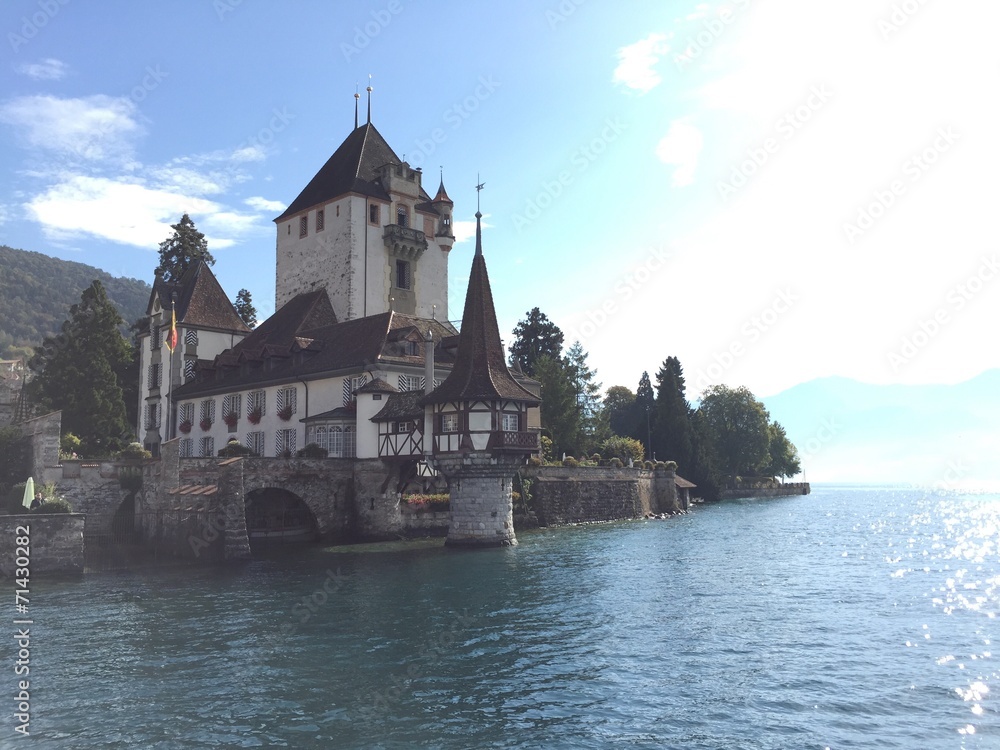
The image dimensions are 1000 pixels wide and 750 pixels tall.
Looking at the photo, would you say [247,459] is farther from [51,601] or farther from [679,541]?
[679,541]

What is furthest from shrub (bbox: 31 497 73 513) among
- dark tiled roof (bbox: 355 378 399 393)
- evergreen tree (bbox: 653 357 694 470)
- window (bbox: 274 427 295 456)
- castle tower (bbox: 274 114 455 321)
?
evergreen tree (bbox: 653 357 694 470)

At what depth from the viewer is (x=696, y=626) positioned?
879 inches

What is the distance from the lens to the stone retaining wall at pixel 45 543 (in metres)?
28.7

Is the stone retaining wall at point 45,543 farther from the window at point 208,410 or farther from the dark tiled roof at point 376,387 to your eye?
the window at point 208,410

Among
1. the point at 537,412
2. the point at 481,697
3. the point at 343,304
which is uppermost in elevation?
the point at 343,304

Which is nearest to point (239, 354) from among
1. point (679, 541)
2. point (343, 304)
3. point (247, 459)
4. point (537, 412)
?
point (343, 304)

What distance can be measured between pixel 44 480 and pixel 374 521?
1505 centimetres

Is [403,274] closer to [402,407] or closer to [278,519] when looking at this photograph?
[402,407]

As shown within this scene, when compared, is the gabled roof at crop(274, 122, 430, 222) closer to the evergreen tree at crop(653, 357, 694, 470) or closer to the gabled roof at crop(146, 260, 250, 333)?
the gabled roof at crop(146, 260, 250, 333)

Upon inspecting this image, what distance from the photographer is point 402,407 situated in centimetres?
4222

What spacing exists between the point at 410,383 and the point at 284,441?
28.5 ft

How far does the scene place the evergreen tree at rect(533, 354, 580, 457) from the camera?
3039 inches

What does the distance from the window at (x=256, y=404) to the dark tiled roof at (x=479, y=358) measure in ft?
50.3

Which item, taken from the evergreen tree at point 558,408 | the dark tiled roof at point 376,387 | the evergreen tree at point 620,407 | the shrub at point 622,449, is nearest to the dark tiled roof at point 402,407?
the dark tiled roof at point 376,387
